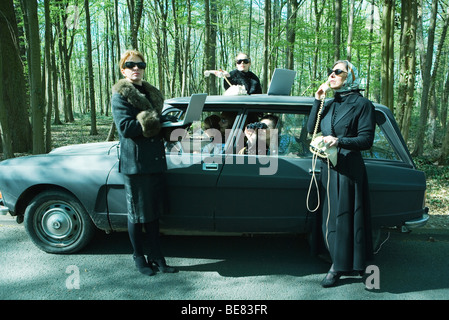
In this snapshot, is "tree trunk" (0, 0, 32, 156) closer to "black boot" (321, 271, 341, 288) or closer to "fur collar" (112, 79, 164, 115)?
"fur collar" (112, 79, 164, 115)

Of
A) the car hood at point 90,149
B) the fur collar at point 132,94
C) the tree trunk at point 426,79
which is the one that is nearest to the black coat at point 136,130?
the fur collar at point 132,94

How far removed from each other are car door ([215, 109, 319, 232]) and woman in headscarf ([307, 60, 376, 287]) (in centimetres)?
33

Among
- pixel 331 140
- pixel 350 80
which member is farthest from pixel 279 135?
pixel 350 80

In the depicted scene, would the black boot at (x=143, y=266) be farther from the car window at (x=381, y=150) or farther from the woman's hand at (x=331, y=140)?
the car window at (x=381, y=150)

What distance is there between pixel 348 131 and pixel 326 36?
14.2 meters

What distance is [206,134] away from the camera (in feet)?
13.2

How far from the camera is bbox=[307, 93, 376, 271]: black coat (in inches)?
127

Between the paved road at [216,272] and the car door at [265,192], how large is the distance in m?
0.47

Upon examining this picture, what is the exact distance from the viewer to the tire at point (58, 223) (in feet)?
12.7

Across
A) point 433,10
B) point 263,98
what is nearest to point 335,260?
point 263,98

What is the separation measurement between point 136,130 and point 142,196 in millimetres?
650
